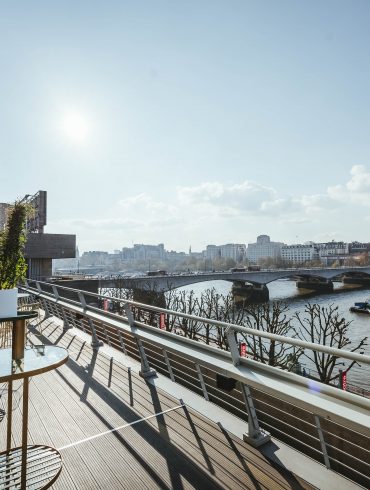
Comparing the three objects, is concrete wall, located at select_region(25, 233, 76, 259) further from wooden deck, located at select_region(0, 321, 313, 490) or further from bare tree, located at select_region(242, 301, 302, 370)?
wooden deck, located at select_region(0, 321, 313, 490)

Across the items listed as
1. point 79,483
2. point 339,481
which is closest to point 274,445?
point 339,481

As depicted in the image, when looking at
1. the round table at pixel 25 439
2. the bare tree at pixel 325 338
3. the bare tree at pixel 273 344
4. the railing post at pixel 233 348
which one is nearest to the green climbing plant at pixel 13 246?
the round table at pixel 25 439

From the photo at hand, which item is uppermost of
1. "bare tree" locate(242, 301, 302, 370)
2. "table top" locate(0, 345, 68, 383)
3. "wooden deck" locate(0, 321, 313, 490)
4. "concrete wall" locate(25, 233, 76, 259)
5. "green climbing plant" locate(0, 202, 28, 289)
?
"concrete wall" locate(25, 233, 76, 259)

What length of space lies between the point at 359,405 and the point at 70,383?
4798mm

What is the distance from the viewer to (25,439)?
2881 millimetres

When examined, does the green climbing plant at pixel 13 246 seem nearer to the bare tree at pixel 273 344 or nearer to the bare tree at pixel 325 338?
the bare tree at pixel 273 344

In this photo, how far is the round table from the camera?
2822 millimetres

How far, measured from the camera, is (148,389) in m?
5.34

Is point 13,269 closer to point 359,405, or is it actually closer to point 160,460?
point 160,460

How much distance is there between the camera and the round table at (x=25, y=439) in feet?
9.26

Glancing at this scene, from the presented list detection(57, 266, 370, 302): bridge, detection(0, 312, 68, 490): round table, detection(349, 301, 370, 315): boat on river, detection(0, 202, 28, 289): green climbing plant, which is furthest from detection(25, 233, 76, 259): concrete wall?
detection(349, 301, 370, 315): boat on river

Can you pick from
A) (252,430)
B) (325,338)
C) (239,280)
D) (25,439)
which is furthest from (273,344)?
(239,280)

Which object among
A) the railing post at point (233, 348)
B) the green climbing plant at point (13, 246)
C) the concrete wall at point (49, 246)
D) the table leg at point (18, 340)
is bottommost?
the railing post at point (233, 348)

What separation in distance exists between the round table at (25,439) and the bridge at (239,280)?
Answer: 2848cm
